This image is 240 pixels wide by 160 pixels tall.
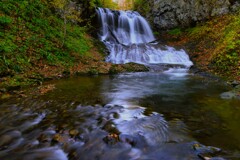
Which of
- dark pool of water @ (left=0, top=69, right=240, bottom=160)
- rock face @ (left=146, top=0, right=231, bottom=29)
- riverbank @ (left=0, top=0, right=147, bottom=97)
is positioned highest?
rock face @ (left=146, top=0, right=231, bottom=29)

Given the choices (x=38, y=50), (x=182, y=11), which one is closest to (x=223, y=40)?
(x=182, y=11)

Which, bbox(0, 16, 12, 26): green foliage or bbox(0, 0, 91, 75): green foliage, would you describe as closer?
bbox(0, 0, 91, 75): green foliage

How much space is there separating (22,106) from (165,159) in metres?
4.04

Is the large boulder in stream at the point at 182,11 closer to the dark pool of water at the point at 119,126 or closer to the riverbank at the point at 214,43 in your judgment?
the riverbank at the point at 214,43

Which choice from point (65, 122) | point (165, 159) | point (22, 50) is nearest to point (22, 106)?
point (65, 122)

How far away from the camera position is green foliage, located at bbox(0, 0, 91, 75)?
9520 mm

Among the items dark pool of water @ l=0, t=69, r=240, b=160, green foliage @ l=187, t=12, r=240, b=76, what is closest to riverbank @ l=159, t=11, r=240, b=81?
green foliage @ l=187, t=12, r=240, b=76

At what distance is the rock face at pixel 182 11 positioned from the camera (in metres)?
18.7

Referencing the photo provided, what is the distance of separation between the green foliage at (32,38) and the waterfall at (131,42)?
2867 millimetres

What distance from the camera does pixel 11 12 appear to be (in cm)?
1202

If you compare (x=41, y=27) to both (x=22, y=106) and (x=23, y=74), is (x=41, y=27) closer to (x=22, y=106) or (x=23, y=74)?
(x=23, y=74)

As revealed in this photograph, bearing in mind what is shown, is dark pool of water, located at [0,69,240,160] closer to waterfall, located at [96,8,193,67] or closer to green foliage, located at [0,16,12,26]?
green foliage, located at [0,16,12,26]

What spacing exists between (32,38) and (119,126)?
900cm

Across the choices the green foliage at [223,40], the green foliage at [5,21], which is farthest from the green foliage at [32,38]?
the green foliage at [223,40]
